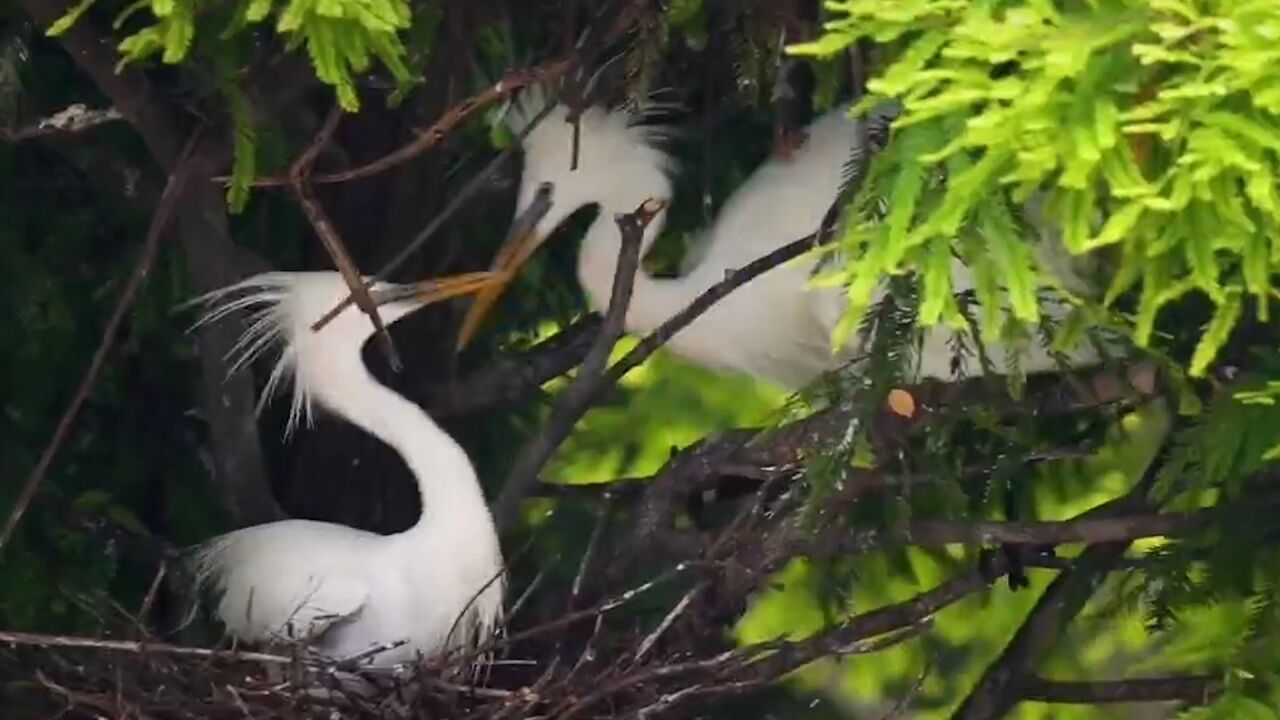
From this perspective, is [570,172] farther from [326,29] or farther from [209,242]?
[326,29]

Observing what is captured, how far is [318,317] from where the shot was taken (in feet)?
4.00

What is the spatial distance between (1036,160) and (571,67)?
0.54 metres

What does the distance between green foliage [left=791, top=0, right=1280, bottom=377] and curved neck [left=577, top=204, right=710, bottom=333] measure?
2.36 ft

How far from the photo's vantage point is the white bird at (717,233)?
135cm


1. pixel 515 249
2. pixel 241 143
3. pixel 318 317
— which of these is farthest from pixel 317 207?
pixel 515 249

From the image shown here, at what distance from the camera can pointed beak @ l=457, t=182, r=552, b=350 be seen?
1.31 metres

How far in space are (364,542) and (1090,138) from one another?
30.4 inches

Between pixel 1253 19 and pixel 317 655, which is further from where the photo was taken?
pixel 317 655

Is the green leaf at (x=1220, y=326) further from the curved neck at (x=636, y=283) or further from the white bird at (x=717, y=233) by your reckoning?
the curved neck at (x=636, y=283)

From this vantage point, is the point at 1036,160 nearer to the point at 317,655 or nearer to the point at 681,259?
the point at 317,655

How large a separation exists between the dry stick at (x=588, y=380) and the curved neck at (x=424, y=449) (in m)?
0.07

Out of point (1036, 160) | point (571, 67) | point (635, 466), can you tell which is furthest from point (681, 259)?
point (1036, 160)

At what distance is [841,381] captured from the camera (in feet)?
3.38

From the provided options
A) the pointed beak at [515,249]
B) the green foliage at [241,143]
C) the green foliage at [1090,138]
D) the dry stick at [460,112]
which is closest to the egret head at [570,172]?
the pointed beak at [515,249]
